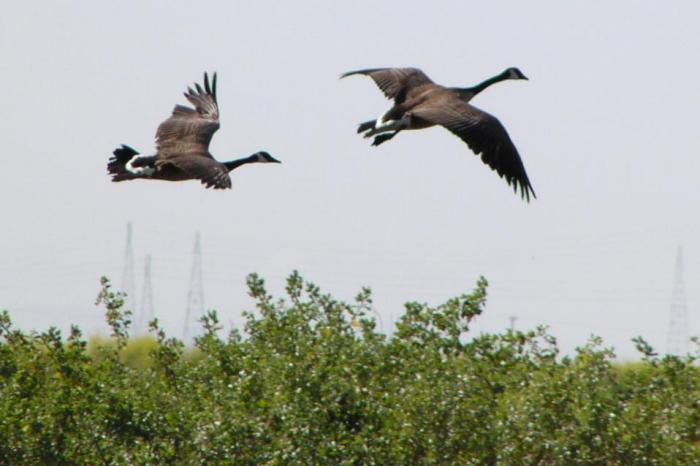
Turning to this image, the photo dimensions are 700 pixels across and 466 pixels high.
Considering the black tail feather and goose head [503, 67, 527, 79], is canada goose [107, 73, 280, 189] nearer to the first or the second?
the black tail feather

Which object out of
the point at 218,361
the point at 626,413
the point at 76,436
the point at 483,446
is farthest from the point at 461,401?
the point at 76,436

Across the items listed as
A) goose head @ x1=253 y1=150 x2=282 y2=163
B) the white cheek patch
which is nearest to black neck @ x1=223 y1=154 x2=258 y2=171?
goose head @ x1=253 y1=150 x2=282 y2=163

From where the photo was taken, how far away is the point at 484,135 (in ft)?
39.6

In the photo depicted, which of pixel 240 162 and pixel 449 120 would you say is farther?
pixel 240 162

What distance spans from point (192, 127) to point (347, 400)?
18.8 feet

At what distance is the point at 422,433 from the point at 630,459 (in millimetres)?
1632

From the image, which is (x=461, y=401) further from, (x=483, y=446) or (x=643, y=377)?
(x=643, y=377)

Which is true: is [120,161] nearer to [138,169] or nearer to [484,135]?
[138,169]

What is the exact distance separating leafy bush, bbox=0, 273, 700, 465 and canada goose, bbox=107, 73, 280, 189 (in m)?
1.55

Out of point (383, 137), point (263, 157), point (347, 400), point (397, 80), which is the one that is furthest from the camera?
point (263, 157)

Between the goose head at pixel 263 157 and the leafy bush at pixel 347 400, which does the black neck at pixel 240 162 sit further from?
the leafy bush at pixel 347 400

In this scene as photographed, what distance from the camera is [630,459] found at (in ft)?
33.5

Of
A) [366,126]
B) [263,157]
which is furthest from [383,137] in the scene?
[263,157]

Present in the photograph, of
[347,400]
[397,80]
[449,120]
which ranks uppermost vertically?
[397,80]
